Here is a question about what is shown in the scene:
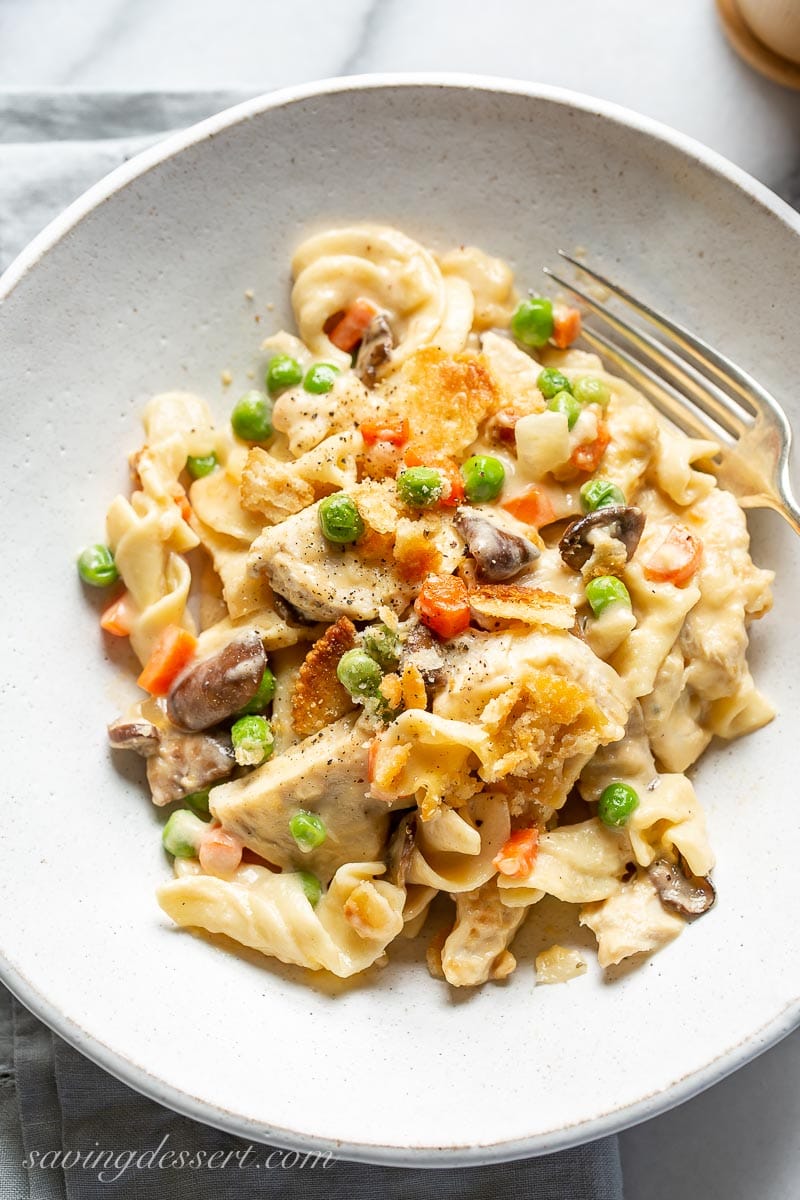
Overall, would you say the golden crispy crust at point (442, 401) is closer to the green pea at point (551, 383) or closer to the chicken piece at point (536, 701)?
the green pea at point (551, 383)

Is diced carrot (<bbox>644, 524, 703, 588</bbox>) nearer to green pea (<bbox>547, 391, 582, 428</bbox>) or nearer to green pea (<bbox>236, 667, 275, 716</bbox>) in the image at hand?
green pea (<bbox>547, 391, 582, 428</bbox>)

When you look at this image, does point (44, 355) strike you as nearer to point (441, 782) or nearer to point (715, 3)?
point (441, 782)

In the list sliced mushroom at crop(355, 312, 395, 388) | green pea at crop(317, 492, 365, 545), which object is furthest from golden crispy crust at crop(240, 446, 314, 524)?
sliced mushroom at crop(355, 312, 395, 388)

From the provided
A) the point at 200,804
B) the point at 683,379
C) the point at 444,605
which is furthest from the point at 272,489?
the point at 683,379

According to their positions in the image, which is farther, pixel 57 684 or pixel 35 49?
pixel 35 49

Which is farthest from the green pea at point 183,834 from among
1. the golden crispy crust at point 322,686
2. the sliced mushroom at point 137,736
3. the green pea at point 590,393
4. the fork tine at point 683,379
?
the fork tine at point 683,379

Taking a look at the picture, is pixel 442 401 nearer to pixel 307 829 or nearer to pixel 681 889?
pixel 307 829

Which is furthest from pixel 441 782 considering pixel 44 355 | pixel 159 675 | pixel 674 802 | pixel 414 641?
pixel 44 355
